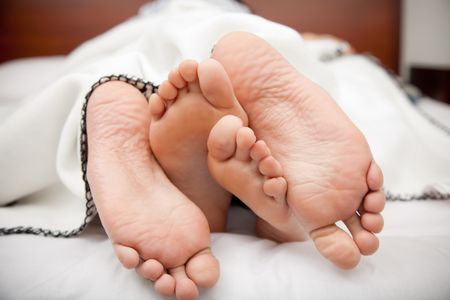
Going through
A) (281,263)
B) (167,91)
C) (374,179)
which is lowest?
(281,263)

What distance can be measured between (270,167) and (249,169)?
30 millimetres

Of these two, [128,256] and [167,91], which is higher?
[167,91]

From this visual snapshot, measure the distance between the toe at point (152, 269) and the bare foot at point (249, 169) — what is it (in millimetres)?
127

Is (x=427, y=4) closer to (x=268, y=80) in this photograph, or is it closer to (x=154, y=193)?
(x=268, y=80)

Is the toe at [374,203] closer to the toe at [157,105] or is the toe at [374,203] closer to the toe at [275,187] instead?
the toe at [275,187]

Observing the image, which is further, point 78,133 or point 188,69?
point 78,133

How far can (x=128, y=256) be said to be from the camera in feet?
1.42

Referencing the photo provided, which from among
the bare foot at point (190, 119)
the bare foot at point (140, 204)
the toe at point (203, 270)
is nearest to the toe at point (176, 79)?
the bare foot at point (190, 119)

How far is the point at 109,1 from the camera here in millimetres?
1935

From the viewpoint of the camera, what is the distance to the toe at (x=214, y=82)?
0.46 m

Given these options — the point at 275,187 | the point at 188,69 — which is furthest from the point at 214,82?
the point at 275,187

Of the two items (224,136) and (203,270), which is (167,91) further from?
(203,270)

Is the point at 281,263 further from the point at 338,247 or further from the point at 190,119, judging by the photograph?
the point at 190,119

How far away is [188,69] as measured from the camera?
46cm
